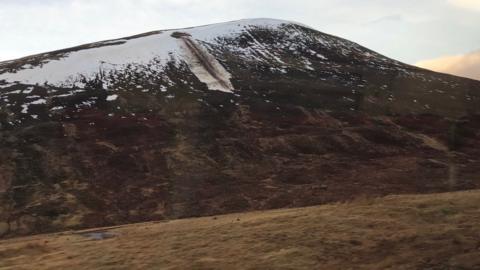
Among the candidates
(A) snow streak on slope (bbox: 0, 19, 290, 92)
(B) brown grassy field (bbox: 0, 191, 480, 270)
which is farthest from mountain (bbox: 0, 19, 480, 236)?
(B) brown grassy field (bbox: 0, 191, 480, 270)

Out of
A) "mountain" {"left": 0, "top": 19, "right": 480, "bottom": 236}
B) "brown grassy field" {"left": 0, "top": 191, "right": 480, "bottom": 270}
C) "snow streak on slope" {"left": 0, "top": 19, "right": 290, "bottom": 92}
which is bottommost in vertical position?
"brown grassy field" {"left": 0, "top": 191, "right": 480, "bottom": 270}

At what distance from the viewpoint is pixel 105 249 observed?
20.1 m

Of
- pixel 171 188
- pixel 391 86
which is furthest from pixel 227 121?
pixel 391 86

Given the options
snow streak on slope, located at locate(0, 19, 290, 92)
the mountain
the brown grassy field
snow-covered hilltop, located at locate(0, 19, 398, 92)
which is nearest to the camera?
the brown grassy field

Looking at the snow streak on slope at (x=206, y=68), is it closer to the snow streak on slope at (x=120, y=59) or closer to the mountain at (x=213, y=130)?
the snow streak on slope at (x=120, y=59)

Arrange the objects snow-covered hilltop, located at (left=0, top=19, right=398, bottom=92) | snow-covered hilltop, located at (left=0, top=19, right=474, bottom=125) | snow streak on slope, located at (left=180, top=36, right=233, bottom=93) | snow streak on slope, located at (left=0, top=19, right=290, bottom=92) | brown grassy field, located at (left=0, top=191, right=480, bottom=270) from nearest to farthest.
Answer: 1. brown grassy field, located at (left=0, top=191, right=480, bottom=270)
2. snow-covered hilltop, located at (left=0, top=19, right=474, bottom=125)
3. snow streak on slope, located at (left=180, top=36, right=233, bottom=93)
4. snow streak on slope, located at (left=0, top=19, right=290, bottom=92)
5. snow-covered hilltop, located at (left=0, top=19, right=398, bottom=92)

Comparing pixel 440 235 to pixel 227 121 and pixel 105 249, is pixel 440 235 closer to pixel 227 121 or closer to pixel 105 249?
pixel 105 249

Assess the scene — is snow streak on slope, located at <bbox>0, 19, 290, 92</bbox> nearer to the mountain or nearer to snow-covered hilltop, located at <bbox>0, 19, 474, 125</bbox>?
snow-covered hilltop, located at <bbox>0, 19, 474, 125</bbox>

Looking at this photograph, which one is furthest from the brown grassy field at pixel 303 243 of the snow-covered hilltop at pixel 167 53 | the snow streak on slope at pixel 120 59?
the snow streak on slope at pixel 120 59

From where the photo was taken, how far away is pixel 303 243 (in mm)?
18484

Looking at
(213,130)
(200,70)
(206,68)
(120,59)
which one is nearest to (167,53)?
(120,59)

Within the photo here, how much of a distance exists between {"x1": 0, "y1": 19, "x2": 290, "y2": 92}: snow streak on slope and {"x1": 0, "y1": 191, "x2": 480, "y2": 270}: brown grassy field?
136 feet

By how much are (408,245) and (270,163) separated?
25647mm

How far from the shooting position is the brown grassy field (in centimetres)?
1644
